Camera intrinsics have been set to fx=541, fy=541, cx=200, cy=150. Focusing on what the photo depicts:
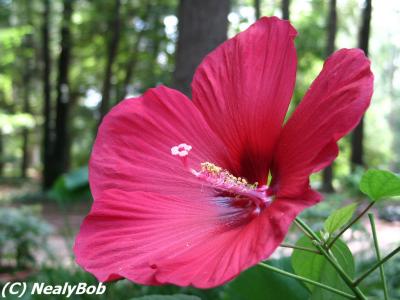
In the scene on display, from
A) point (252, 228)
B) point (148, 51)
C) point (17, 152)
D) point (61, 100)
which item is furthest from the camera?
point (17, 152)

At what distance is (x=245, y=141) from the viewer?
0.77 m

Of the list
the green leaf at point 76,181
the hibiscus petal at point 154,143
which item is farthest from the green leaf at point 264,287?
the green leaf at point 76,181

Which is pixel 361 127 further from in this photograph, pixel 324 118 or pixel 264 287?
pixel 324 118

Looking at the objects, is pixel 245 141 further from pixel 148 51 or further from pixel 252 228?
pixel 148 51

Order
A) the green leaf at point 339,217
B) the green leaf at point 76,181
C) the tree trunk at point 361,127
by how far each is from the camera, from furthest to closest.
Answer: the tree trunk at point 361,127, the green leaf at point 76,181, the green leaf at point 339,217

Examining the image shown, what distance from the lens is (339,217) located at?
2.07 ft

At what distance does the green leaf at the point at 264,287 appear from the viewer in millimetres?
763

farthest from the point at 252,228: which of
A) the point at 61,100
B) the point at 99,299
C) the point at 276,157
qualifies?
the point at 61,100

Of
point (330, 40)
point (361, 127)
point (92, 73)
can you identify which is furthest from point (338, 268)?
point (92, 73)

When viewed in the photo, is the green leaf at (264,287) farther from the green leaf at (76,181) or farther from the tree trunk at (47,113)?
the tree trunk at (47,113)

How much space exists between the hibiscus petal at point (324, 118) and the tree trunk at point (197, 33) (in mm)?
2037

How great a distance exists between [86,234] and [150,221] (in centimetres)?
8

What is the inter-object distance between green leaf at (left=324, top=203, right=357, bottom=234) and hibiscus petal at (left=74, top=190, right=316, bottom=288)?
10 centimetres

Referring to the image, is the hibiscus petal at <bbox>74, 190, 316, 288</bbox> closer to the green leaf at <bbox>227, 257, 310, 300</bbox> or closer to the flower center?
the flower center
